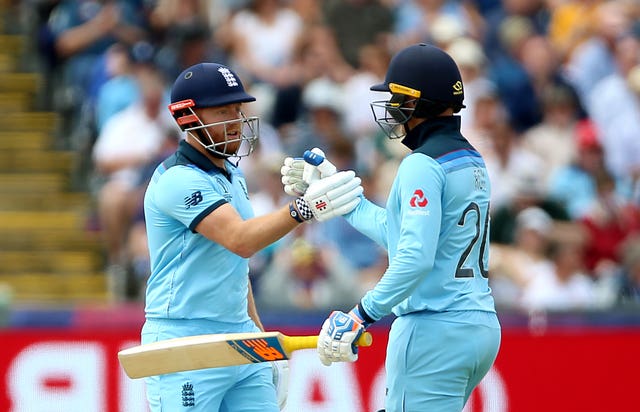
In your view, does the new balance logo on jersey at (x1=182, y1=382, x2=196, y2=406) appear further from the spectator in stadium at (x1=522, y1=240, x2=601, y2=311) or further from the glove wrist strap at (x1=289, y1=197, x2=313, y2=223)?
the spectator in stadium at (x1=522, y1=240, x2=601, y2=311)

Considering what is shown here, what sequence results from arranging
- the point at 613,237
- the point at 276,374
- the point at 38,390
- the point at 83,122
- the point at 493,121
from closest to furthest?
1. the point at 276,374
2. the point at 38,390
3. the point at 613,237
4. the point at 493,121
5. the point at 83,122

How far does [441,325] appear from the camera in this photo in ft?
19.3

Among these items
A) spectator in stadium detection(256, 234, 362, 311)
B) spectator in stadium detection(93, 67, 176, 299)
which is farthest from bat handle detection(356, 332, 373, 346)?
spectator in stadium detection(93, 67, 176, 299)

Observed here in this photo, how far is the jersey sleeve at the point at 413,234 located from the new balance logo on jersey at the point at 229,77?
3.16ft

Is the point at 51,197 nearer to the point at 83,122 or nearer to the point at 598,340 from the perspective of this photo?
the point at 83,122

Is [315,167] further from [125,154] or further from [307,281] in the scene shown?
[125,154]

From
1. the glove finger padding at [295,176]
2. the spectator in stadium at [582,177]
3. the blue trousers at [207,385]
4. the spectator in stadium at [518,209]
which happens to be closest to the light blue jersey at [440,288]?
the glove finger padding at [295,176]

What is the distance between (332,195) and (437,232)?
1.83 feet

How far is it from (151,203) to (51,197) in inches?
249

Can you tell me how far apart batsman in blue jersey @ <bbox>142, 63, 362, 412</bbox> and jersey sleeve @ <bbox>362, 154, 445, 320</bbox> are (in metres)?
0.42

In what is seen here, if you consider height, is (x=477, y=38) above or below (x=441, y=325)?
above

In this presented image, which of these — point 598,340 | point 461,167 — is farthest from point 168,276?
point 598,340

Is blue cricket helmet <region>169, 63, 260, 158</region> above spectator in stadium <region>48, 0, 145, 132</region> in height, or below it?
below

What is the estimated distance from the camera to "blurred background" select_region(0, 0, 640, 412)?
8984mm
